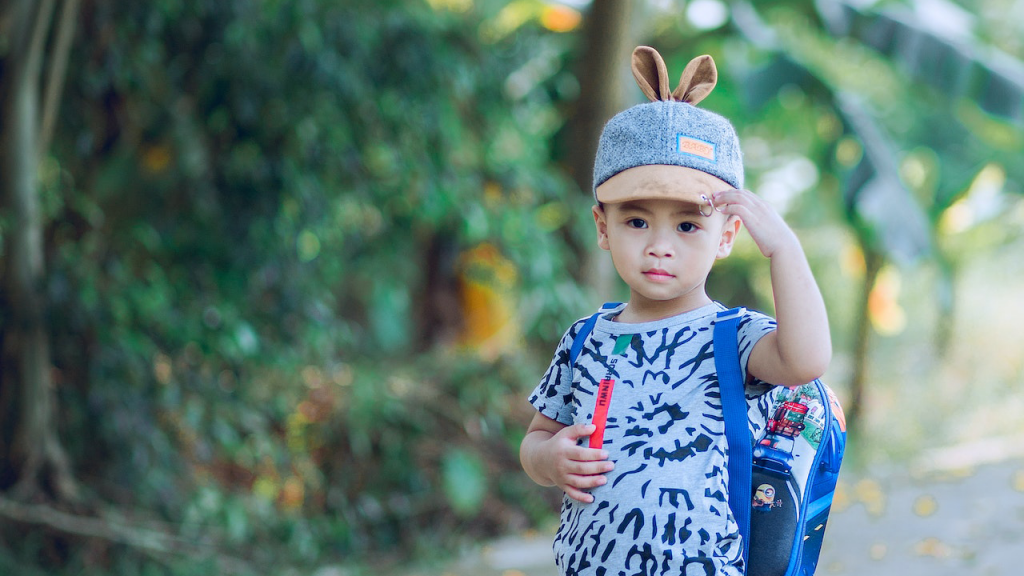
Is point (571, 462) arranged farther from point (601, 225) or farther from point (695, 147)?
point (695, 147)

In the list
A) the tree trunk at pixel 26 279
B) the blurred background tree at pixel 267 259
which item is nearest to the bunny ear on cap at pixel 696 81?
the blurred background tree at pixel 267 259

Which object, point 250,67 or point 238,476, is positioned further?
point 238,476

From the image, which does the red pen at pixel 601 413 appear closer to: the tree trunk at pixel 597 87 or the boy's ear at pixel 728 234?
the boy's ear at pixel 728 234

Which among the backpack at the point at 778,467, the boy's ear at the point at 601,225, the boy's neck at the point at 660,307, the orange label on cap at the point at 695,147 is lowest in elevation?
the backpack at the point at 778,467

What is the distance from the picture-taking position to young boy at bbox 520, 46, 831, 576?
1.28 m

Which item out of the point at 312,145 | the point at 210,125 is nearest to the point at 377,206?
the point at 312,145

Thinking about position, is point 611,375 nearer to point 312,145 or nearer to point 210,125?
point 312,145

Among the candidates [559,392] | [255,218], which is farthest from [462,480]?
[559,392]

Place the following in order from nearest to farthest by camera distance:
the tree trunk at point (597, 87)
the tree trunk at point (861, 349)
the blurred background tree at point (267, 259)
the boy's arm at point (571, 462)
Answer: the boy's arm at point (571, 462) < the blurred background tree at point (267, 259) < the tree trunk at point (597, 87) < the tree trunk at point (861, 349)

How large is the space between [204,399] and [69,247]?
0.87 meters

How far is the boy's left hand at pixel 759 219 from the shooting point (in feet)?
4.17

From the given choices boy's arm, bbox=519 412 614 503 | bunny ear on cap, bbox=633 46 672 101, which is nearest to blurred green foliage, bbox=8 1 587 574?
bunny ear on cap, bbox=633 46 672 101

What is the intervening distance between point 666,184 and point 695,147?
8 centimetres

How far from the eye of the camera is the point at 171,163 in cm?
411
